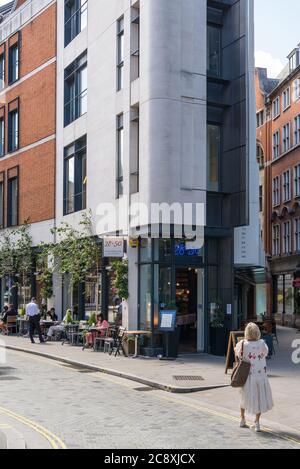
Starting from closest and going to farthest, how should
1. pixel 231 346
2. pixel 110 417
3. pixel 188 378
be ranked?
pixel 110 417 → pixel 188 378 → pixel 231 346

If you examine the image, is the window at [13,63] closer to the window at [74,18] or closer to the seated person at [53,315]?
the window at [74,18]

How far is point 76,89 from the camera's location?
28.2 meters

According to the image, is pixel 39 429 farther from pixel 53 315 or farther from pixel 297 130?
pixel 297 130

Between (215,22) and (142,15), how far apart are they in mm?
2622

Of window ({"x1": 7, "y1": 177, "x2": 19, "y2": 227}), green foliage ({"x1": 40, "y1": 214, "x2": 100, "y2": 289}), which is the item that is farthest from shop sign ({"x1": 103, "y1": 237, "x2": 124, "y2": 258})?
window ({"x1": 7, "y1": 177, "x2": 19, "y2": 227})

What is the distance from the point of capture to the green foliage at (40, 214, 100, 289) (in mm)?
24625

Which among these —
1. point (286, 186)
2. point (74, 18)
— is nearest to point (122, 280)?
point (74, 18)

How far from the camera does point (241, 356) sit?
34.3ft

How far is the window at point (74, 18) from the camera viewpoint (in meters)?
27.6

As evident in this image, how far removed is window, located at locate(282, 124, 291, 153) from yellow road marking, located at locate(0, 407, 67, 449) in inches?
1583

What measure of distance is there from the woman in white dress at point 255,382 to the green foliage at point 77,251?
14.4 m

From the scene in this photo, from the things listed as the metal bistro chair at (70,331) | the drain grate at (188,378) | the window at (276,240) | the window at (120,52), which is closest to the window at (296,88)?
the window at (276,240)

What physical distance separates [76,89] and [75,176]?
11.9ft

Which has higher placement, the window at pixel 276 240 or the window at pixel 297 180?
the window at pixel 297 180
